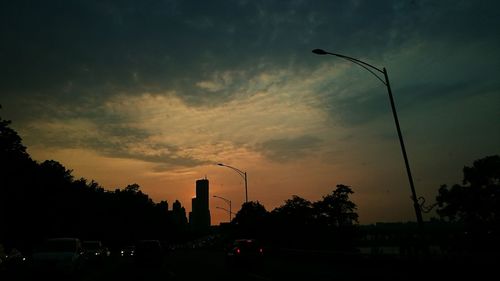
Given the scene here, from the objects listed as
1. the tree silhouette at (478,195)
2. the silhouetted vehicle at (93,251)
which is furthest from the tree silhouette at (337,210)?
the silhouetted vehicle at (93,251)

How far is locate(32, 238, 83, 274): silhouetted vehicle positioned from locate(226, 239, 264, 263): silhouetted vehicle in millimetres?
9379

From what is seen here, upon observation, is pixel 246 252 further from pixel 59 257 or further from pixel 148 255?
pixel 59 257

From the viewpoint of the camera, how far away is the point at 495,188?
6606 centimetres

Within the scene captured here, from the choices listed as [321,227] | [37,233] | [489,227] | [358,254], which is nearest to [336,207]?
[321,227]

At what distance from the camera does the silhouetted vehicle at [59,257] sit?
64.2 ft

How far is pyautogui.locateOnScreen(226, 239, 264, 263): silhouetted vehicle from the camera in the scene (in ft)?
90.8

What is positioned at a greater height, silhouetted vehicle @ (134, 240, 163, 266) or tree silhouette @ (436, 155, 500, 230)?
tree silhouette @ (436, 155, 500, 230)

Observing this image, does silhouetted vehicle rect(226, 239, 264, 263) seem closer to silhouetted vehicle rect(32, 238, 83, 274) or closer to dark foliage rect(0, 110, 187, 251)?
silhouetted vehicle rect(32, 238, 83, 274)

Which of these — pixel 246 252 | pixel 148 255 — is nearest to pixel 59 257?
pixel 246 252

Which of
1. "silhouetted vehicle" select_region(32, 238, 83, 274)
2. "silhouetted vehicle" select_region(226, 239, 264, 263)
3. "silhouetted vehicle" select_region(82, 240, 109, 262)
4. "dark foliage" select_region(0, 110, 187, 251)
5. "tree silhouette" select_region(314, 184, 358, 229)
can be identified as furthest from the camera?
"tree silhouette" select_region(314, 184, 358, 229)

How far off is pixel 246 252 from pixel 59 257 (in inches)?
446

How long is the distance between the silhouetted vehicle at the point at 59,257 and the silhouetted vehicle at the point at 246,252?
9379 mm

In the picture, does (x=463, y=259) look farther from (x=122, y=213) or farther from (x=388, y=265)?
(x=122, y=213)

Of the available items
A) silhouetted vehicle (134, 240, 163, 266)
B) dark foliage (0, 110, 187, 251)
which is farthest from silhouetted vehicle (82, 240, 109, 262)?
dark foliage (0, 110, 187, 251)
